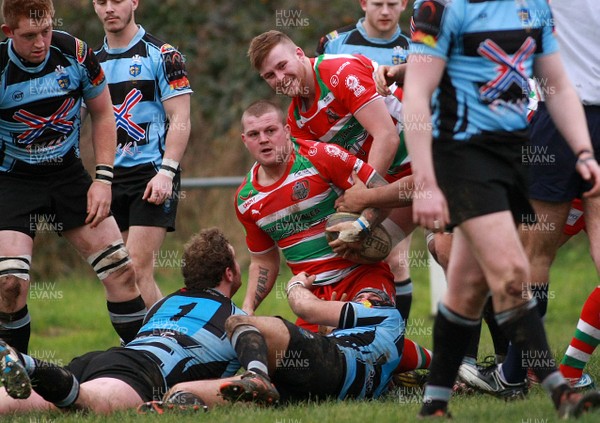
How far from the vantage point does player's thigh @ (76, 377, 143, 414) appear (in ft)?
17.8

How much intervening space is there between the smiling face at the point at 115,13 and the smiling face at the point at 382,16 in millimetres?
1837

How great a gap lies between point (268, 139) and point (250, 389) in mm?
2017

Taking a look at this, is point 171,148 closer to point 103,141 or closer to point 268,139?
point 103,141

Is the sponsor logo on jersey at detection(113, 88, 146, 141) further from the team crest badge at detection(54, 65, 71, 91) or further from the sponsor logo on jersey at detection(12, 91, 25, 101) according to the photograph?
the sponsor logo on jersey at detection(12, 91, 25, 101)

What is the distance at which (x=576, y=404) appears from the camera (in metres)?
4.43

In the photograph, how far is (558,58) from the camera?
15.9 ft

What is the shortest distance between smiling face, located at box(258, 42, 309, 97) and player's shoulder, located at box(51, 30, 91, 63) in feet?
3.80

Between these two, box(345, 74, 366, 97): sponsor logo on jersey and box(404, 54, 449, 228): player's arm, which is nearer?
box(404, 54, 449, 228): player's arm

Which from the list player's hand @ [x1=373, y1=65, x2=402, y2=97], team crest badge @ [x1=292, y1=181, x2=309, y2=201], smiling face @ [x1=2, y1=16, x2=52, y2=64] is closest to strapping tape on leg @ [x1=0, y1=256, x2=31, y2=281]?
smiling face @ [x1=2, y1=16, x2=52, y2=64]

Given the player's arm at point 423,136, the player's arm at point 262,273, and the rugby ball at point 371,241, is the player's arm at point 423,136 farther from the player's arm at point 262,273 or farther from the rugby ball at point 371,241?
the player's arm at point 262,273

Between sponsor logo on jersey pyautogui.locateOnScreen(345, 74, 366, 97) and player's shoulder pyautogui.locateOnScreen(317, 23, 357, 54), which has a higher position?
player's shoulder pyautogui.locateOnScreen(317, 23, 357, 54)

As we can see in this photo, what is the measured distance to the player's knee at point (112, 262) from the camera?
670 centimetres

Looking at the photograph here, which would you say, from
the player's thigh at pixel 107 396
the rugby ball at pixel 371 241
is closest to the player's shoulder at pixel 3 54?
the player's thigh at pixel 107 396

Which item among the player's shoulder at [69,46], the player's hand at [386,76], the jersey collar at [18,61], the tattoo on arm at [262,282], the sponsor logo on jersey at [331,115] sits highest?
the player's shoulder at [69,46]
